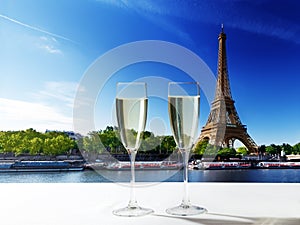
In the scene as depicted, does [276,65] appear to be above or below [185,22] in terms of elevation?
below

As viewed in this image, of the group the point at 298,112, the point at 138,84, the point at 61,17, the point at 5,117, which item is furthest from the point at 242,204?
the point at 298,112

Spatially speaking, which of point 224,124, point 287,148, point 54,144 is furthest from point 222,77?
point 54,144

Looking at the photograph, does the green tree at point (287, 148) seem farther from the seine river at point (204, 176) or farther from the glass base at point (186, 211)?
the glass base at point (186, 211)

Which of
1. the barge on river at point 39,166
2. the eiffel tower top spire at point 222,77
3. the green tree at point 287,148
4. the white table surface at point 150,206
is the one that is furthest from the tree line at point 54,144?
the white table surface at point 150,206

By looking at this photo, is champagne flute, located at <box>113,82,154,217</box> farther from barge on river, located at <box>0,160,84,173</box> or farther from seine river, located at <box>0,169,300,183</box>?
barge on river, located at <box>0,160,84,173</box>

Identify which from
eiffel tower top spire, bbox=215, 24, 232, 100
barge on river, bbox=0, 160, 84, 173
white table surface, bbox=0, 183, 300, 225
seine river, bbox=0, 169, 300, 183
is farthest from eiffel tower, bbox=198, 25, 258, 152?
white table surface, bbox=0, 183, 300, 225

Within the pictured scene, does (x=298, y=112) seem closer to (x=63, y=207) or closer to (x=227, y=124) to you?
(x=227, y=124)
